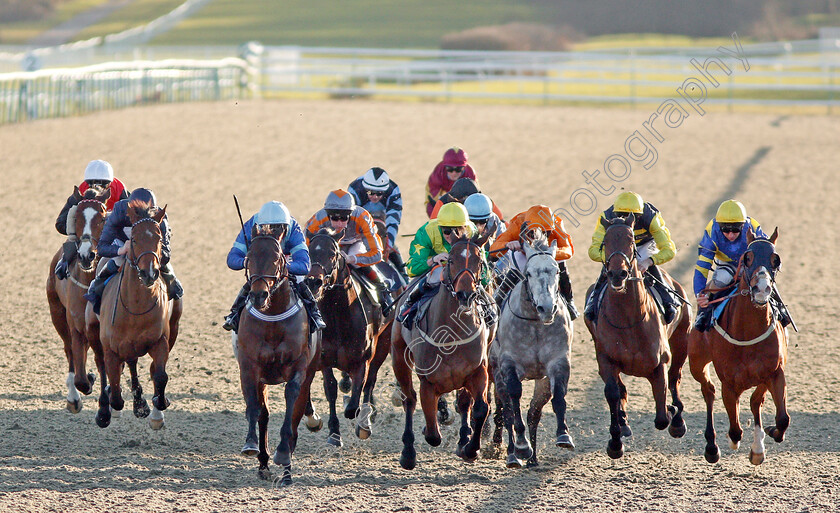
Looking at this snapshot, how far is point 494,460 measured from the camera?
289 inches

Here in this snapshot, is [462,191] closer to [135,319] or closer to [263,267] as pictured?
[263,267]

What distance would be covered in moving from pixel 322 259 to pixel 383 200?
2181mm

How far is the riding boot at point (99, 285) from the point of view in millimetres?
7738

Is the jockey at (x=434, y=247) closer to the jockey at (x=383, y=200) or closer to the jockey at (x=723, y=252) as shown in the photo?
the jockey at (x=383, y=200)

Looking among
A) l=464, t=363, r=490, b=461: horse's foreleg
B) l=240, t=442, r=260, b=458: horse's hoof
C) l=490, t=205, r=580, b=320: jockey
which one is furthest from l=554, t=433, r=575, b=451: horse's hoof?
l=240, t=442, r=260, b=458: horse's hoof

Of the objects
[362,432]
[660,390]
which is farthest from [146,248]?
[660,390]

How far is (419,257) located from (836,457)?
10.9 feet

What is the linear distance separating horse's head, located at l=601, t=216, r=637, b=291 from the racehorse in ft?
1.21

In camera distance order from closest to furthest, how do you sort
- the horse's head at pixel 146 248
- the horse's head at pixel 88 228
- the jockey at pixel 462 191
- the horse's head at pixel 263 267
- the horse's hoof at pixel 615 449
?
the horse's head at pixel 263 267 < the horse's hoof at pixel 615 449 < the horse's head at pixel 146 248 < the horse's head at pixel 88 228 < the jockey at pixel 462 191

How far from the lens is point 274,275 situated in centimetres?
634

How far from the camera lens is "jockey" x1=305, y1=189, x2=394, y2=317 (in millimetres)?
7781

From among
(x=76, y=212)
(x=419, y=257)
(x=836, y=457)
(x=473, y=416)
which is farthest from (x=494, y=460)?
(x=76, y=212)

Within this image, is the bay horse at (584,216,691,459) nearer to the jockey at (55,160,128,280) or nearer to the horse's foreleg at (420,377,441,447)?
the horse's foreleg at (420,377,441,447)

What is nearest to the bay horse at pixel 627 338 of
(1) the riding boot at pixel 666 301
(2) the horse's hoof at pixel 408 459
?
(1) the riding boot at pixel 666 301
